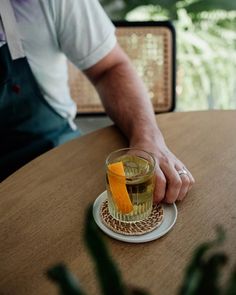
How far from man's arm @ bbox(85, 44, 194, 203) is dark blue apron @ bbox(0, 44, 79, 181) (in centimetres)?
15

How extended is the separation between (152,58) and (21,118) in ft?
1.56

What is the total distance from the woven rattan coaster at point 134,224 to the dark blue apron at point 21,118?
0.46 m

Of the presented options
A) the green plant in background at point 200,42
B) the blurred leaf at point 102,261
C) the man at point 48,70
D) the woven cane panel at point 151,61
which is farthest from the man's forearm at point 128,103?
the green plant in background at point 200,42

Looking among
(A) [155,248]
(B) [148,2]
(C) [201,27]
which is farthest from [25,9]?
(C) [201,27]

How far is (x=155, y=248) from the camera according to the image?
0.70m

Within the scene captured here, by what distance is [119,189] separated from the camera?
73 centimetres

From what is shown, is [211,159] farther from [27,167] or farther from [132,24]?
[132,24]

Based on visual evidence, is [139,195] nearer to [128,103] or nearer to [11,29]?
[128,103]

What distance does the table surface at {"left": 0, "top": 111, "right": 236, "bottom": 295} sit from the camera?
2.16 feet

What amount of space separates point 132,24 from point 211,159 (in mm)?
636

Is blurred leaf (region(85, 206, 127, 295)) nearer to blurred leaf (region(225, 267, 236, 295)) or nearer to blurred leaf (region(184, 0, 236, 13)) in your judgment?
blurred leaf (region(225, 267, 236, 295))

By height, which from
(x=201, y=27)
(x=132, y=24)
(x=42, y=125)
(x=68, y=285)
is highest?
(x=68, y=285)

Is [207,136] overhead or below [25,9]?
below

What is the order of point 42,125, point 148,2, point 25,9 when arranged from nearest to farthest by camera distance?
point 25,9 < point 42,125 < point 148,2
